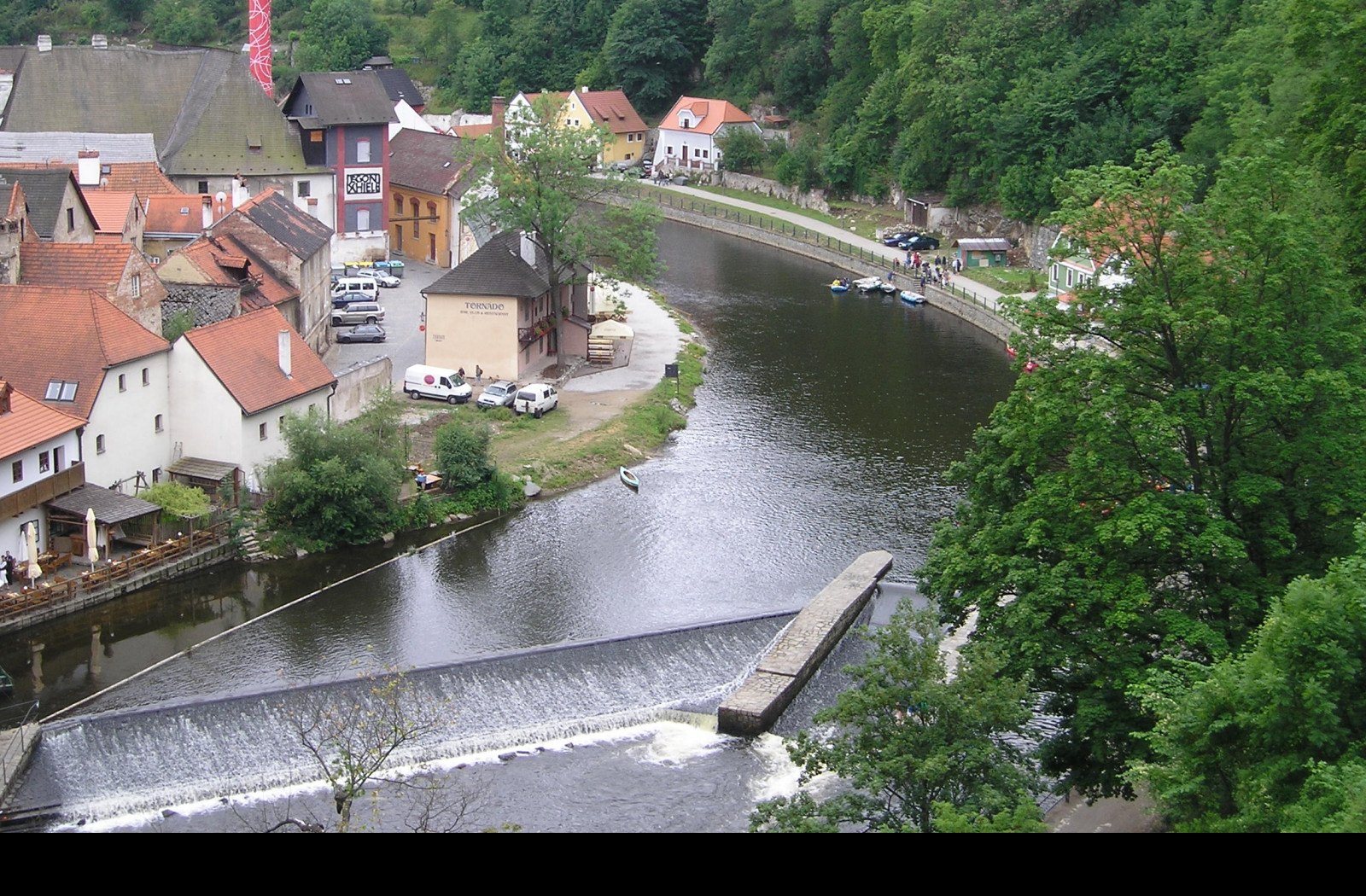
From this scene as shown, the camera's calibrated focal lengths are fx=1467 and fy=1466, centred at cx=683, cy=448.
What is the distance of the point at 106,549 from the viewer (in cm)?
3306

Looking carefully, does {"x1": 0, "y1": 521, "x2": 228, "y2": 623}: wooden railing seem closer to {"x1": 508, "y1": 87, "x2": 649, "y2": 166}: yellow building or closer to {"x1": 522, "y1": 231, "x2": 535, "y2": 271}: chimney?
{"x1": 522, "y1": 231, "x2": 535, "y2": 271}: chimney

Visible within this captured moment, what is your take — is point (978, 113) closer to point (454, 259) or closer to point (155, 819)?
point (454, 259)

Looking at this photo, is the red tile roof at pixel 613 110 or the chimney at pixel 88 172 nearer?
the chimney at pixel 88 172

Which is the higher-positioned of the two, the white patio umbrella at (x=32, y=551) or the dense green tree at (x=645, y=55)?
the dense green tree at (x=645, y=55)

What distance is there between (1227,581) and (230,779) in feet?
52.7

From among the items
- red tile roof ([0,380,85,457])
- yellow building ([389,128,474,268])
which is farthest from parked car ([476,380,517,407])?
yellow building ([389,128,474,268])

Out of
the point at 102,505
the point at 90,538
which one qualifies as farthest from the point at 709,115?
the point at 90,538

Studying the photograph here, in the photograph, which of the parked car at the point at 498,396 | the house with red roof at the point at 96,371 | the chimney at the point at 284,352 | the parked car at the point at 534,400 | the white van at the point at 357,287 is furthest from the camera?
the white van at the point at 357,287

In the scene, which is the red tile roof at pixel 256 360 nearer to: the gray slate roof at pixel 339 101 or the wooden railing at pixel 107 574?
the wooden railing at pixel 107 574

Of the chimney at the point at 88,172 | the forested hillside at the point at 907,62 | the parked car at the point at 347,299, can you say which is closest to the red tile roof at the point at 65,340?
the chimney at the point at 88,172

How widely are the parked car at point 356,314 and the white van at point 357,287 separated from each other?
6.42ft

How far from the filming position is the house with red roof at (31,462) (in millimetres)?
31500

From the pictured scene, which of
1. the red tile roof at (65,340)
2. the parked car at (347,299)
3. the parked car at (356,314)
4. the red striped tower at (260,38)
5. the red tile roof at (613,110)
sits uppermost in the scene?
the red striped tower at (260,38)

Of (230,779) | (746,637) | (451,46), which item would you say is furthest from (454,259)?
(451,46)
